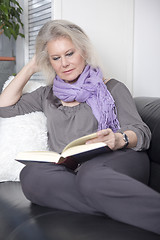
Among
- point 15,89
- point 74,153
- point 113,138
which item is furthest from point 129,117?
point 15,89

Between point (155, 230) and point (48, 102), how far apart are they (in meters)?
0.99

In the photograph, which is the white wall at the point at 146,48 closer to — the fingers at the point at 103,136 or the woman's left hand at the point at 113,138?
the woman's left hand at the point at 113,138

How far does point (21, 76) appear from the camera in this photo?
1999 mm

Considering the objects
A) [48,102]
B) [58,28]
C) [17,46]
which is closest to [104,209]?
[48,102]

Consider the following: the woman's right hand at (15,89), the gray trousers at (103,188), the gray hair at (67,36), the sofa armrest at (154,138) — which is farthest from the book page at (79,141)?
the woman's right hand at (15,89)

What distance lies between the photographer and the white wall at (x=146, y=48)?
316 cm

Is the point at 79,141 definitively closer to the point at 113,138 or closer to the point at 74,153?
the point at 74,153

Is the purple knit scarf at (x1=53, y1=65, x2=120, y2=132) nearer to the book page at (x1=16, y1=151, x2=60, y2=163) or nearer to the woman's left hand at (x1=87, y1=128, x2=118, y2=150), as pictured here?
the woman's left hand at (x1=87, y1=128, x2=118, y2=150)

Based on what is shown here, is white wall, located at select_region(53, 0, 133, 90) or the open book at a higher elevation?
white wall, located at select_region(53, 0, 133, 90)

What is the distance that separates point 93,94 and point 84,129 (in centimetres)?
19

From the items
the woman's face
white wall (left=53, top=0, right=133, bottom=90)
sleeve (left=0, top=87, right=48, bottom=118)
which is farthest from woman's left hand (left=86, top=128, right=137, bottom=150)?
white wall (left=53, top=0, right=133, bottom=90)

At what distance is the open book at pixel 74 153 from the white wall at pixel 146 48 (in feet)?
6.19

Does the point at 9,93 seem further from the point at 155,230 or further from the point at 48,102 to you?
the point at 155,230

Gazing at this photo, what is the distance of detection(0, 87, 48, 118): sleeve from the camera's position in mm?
1960
